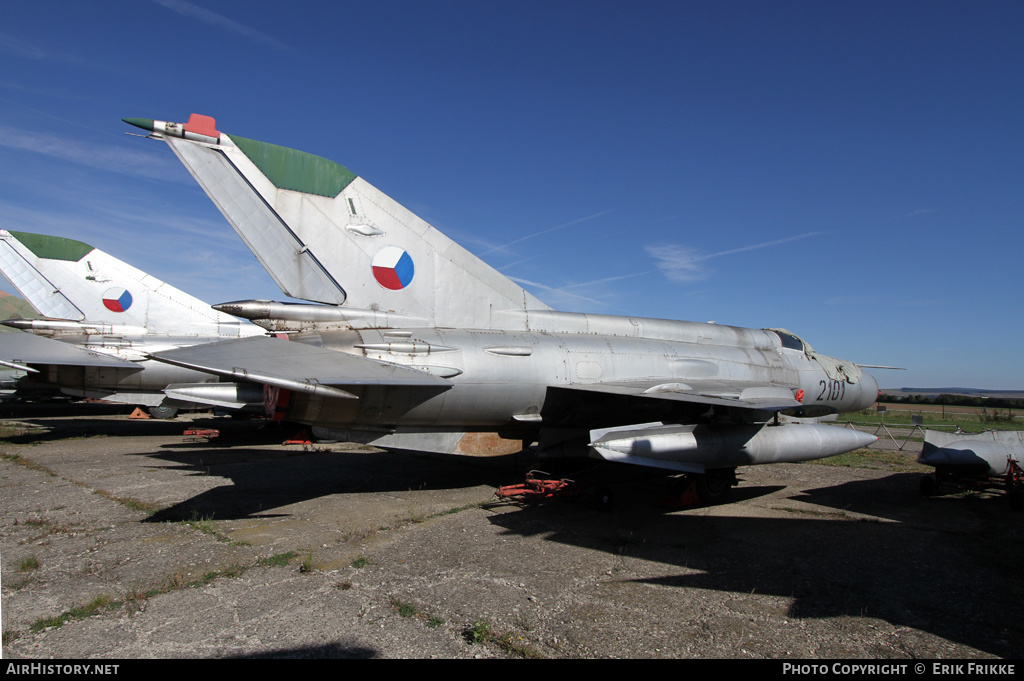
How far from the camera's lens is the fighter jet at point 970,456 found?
8.69 meters

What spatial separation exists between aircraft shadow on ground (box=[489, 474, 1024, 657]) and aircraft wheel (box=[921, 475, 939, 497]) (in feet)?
1.21

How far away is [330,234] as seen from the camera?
7457 mm

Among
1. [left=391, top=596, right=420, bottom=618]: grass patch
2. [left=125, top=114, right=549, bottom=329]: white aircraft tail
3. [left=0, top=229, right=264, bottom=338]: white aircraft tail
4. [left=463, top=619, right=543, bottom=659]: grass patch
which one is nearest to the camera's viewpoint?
[left=463, top=619, right=543, bottom=659]: grass patch

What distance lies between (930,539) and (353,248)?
8.55 m

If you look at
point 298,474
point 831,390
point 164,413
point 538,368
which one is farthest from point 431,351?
point 164,413

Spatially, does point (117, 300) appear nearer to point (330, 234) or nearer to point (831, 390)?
point (330, 234)

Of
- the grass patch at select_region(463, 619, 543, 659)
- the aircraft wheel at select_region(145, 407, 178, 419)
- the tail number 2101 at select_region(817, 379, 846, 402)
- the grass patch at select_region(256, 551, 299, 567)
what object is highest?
the tail number 2101 at select_region(817, 379, 846, 402)

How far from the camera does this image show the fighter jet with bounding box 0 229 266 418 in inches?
573

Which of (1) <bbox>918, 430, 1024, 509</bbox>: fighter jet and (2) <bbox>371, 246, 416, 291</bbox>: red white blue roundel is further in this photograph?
(1) <bbox>918, 430, 1024, 509</bbox>: fighter jet

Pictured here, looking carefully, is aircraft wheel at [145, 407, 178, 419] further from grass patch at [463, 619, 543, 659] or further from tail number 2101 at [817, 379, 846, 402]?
tail number 2101 at [817, 379, 846, 402]

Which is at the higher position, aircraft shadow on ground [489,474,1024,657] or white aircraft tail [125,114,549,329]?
white aircraft tail [125,114,549,329]

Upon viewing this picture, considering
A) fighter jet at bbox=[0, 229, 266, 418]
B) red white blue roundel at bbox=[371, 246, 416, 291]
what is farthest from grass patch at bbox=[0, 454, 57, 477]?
red white blue roundel at bbox=[371, 246, 416, 291]

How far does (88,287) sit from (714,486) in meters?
17.6

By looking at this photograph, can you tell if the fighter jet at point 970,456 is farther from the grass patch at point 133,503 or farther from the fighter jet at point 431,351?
the grass patch at point 133,503
